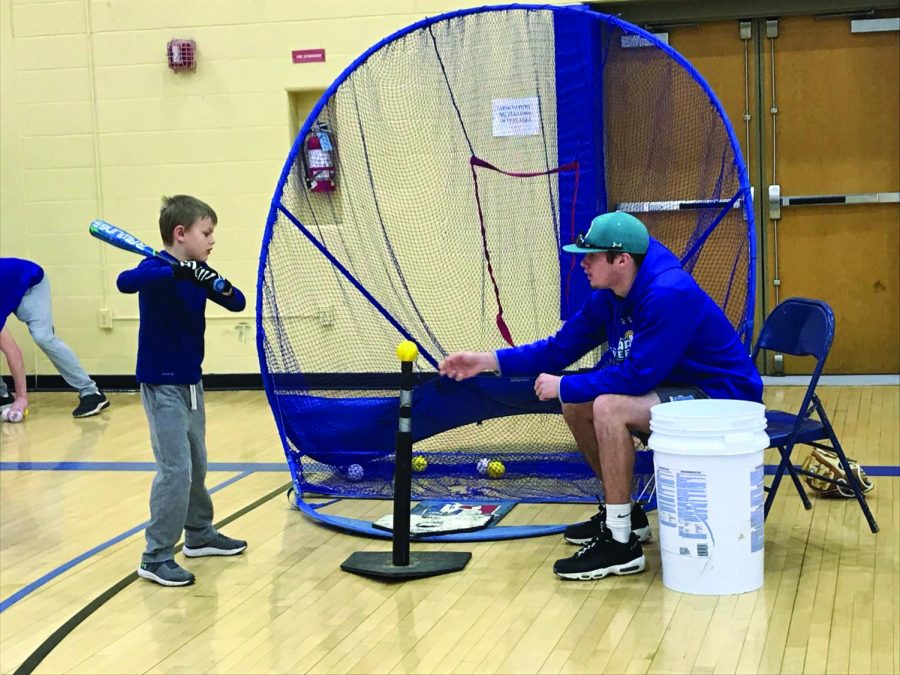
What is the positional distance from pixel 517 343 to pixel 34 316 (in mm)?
3659

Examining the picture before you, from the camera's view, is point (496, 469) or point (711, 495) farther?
point (496, 469)

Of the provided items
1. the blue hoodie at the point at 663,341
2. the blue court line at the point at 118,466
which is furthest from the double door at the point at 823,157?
the blue hoodie at the point at 663,341

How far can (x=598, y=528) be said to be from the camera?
430 centimetres

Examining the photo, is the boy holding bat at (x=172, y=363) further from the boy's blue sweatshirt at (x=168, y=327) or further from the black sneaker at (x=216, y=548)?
the black sneaker at (x=216, y=548)

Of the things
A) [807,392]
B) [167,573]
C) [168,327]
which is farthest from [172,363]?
[807,392]

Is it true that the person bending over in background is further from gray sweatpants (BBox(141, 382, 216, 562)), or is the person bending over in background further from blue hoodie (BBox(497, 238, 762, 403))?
blue hoodie (BBox(497, 238, 762, 403))

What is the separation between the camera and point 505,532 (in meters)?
4.46

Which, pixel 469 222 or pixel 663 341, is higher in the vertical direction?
pixel 469 222

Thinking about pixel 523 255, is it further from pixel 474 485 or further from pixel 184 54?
pixel 184 54

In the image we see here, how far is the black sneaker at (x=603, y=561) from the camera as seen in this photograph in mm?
3891

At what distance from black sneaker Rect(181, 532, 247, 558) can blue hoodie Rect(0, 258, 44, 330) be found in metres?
3.74

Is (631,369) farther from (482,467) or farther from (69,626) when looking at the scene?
(69,626)

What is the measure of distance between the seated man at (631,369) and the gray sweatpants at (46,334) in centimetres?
455

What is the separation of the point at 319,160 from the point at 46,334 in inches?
130
